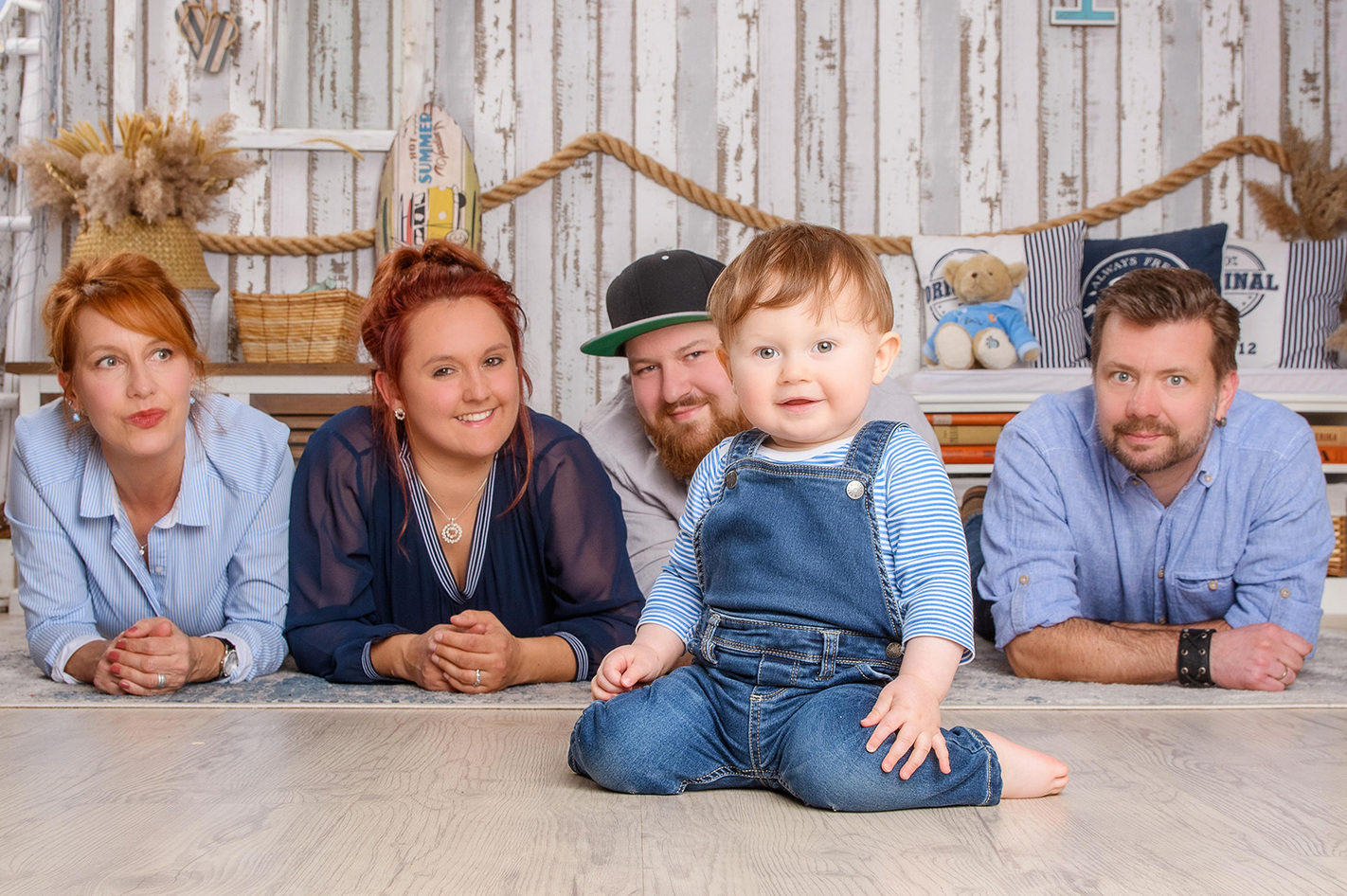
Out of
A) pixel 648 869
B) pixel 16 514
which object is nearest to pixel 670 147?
pixel 16 514

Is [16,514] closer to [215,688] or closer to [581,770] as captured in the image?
[215,688]

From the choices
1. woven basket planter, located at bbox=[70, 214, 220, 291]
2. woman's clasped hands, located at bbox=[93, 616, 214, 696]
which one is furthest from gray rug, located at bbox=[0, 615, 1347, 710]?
woven basket planter, located at bbox=[70, 214, 220, 291]

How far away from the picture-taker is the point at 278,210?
3.65 metres

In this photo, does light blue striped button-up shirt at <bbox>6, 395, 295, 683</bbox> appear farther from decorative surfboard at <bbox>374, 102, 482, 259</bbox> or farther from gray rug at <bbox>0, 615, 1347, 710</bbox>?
decorative surfboard at <bbox>374, 102, 482, 259</bbox>

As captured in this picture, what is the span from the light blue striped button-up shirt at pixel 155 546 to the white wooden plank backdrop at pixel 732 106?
1.95m

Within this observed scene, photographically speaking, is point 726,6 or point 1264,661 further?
point 726,6

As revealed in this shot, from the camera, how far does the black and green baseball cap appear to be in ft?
6.53

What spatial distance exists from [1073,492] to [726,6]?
7.90 ft

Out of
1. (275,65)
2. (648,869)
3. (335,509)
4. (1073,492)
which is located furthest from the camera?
(275,65)

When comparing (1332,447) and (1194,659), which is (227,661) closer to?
(1194,659)

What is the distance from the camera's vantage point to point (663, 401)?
2.01 meters

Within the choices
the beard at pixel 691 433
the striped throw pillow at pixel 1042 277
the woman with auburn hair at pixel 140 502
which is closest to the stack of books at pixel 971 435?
the striped throw pillow at pixel 1042 277

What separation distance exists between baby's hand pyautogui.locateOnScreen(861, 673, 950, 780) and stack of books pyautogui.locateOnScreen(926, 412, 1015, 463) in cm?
214

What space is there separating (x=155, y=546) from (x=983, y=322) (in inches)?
97.8
